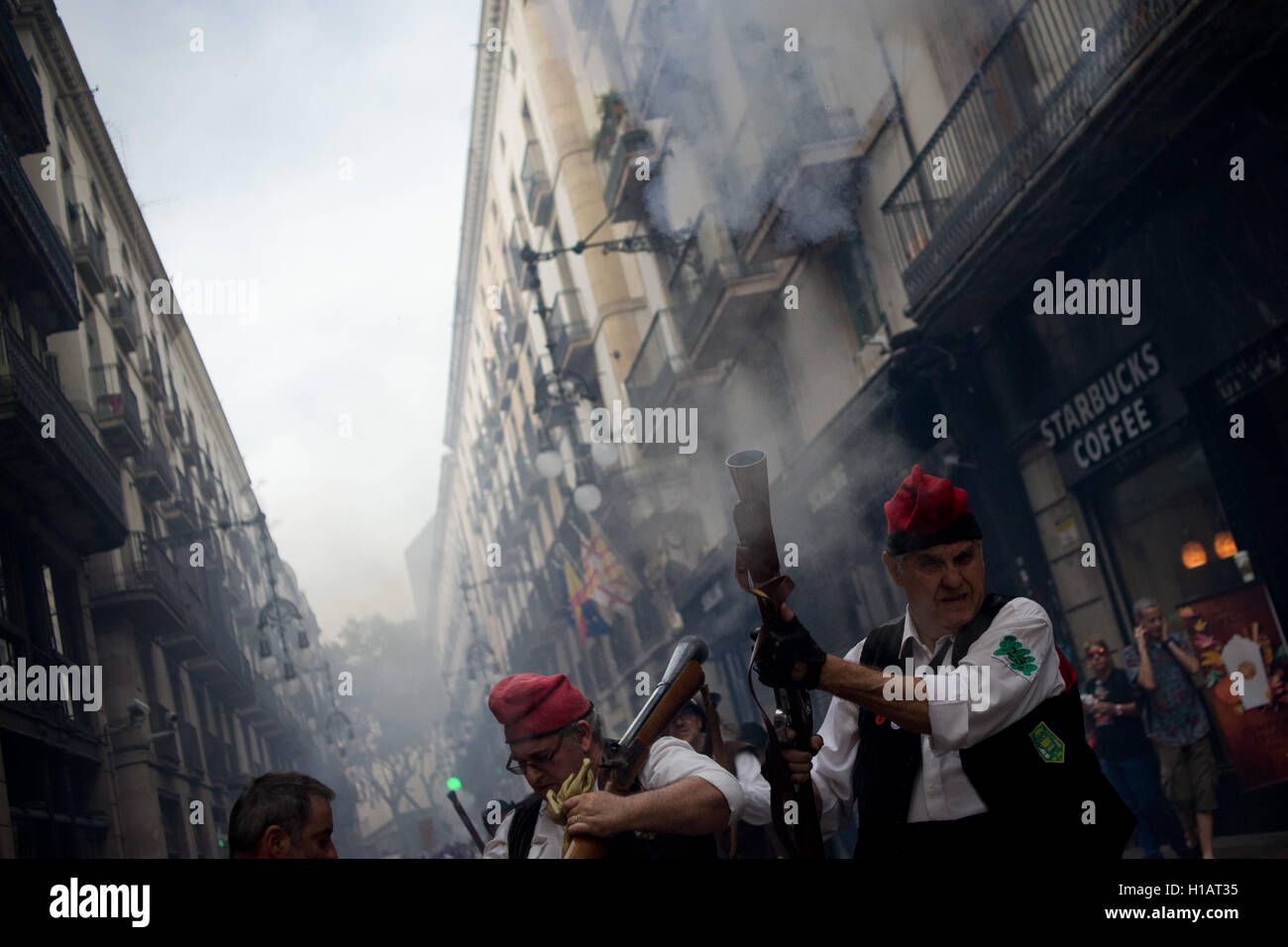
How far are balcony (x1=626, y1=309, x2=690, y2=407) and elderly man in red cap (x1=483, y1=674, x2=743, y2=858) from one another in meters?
17.0

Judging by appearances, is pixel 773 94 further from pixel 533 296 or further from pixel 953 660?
pixel 533 296

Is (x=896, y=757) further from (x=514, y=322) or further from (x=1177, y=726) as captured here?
(x=514, y=322)

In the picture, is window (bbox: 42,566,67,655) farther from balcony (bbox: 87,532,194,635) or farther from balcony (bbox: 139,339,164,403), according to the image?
balcony (bbox: 139,339,164,403)

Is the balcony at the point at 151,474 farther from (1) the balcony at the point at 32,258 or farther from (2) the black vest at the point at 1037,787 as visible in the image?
(2) the black vest at the point at 1037,787

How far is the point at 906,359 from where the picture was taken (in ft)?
37.0

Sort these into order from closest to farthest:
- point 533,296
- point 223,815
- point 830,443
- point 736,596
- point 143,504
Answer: point 830,443
point 736,596
point 143,504
point 223,815
point 533,296

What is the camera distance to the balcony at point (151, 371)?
25906 millimetres

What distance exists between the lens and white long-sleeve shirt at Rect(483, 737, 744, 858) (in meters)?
2.47

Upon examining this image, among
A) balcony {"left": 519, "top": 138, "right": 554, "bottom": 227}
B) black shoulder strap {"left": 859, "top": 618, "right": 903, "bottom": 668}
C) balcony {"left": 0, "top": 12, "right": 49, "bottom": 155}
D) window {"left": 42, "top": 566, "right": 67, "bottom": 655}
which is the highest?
balcony {"left": 519, "top": 138, "right": 554, "bottom": 227}

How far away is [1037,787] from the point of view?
2.36 meters

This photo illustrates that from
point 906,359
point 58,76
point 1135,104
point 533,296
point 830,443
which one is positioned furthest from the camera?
point 533,296

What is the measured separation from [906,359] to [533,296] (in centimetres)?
2101

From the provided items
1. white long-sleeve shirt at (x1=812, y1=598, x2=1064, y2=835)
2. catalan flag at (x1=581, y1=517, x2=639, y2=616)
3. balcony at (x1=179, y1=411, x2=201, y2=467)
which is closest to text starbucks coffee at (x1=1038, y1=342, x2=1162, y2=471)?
white long-sleeve shirt at (x1=812, y1=598, x2=1064, y2=835)

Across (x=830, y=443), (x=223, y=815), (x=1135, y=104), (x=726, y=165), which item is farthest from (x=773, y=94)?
(x=223, y=815)
